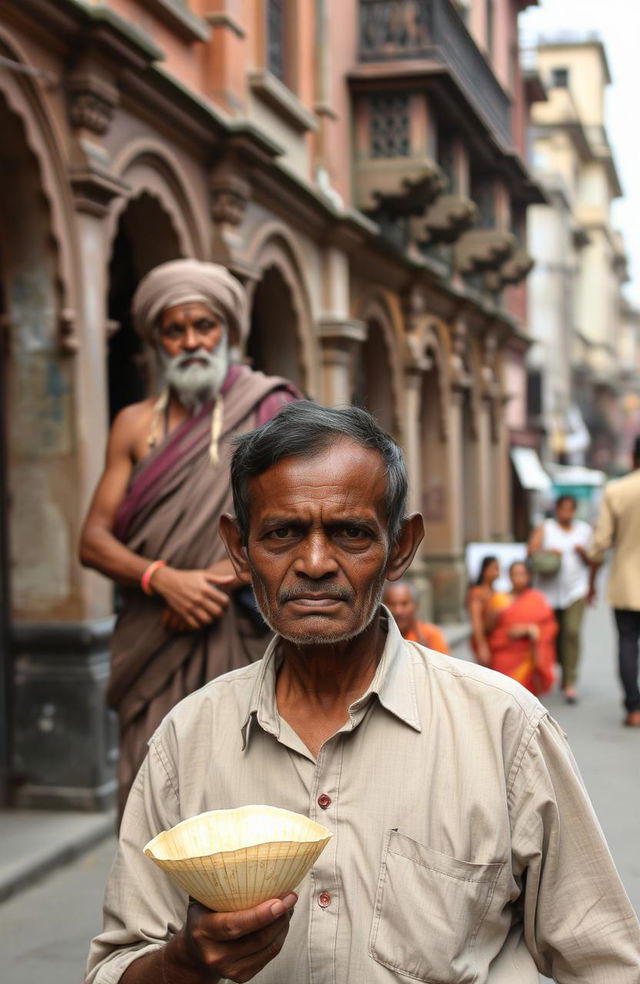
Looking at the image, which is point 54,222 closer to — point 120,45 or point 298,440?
point 120,45

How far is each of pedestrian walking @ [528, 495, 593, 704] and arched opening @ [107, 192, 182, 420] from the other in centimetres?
355

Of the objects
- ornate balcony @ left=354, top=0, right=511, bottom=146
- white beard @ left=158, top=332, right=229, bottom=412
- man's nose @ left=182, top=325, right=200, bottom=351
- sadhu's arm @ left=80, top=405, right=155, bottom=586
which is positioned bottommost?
sadhu's arm @ left=80, top=405, right=155, bottom=586

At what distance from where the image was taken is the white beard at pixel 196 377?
429cm

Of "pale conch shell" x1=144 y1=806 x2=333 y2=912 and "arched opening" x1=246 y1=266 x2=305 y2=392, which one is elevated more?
"arched opening" x1=246 y1=266 x2=305 y2=392

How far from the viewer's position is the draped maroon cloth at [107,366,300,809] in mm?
4066

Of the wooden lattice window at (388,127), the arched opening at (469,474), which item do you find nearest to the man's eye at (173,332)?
the wooden lattice window at (388,127)

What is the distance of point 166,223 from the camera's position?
9.05 meters

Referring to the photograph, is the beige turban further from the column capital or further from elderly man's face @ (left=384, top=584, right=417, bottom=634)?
the column capital

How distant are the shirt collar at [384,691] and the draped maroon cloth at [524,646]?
7.53 meters

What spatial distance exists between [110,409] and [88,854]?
12.5 ft

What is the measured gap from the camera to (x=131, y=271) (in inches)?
382

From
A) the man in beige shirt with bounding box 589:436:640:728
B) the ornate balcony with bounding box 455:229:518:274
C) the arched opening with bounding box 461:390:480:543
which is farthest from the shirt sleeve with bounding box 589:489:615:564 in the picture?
the arched opening with bounding box 461:390:480:543

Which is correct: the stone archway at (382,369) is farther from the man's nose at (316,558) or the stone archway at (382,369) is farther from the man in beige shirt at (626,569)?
the man's nose at (316,558)

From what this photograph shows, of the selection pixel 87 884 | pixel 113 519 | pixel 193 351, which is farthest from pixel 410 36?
pixel 113 519
